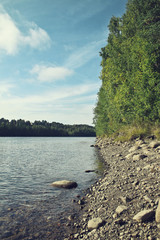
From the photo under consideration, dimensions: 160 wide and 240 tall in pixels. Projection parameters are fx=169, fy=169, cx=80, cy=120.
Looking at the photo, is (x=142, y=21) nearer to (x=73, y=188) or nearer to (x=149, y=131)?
(x=149, y=131)

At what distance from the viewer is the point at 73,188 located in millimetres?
11320

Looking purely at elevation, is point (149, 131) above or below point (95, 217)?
above

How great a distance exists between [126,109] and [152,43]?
32.2 feet

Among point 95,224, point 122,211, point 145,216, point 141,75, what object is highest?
point 141,75

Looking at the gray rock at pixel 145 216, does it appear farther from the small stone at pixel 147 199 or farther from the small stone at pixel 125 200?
the small stone at pixel 125 200

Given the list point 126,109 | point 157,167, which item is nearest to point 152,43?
point 126,109

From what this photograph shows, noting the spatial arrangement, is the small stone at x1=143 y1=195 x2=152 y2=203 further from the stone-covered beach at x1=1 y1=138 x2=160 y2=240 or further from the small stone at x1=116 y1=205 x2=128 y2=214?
the small stone at x1=116 y1=205 x2=128 y2=214

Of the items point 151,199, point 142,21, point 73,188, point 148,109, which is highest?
point 142,21

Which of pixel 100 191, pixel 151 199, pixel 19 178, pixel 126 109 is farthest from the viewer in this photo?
pixel 126 109

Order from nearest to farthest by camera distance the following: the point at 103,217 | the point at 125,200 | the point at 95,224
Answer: the point at 95,224
the point at 103,217
the point at 125,200

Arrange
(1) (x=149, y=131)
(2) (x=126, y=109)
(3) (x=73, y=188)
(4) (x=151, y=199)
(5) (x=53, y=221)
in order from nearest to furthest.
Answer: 1. (4) (x=151, y=199)
2. (5) (x=53, y=221)
3. (3) (x=73, y=188)
4. (1) (x=149, y=131)
5. (2) (x=126, y=109)

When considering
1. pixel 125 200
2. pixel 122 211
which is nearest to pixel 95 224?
pixel 122 211

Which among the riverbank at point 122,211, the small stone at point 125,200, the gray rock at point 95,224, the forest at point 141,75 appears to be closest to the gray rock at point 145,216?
the riverbank at point 122,211

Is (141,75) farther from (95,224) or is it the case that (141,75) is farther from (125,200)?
(95,224)
